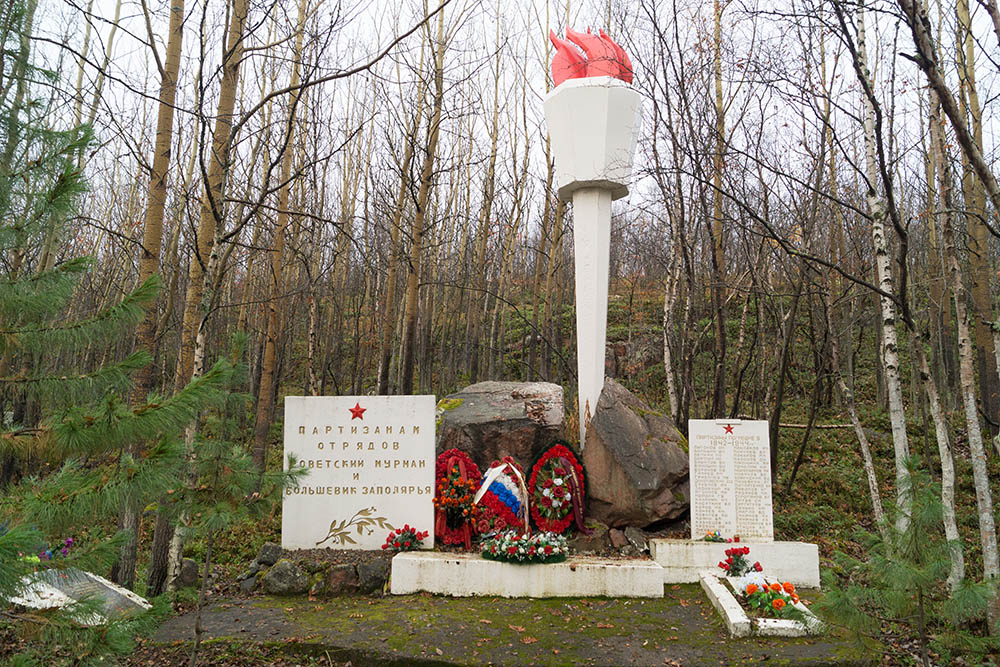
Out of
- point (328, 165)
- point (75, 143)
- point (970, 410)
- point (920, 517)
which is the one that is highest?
point (328, 165)

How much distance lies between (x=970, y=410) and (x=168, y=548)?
756cm

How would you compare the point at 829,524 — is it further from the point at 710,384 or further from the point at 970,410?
the point at 710,384

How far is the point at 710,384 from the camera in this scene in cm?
1638

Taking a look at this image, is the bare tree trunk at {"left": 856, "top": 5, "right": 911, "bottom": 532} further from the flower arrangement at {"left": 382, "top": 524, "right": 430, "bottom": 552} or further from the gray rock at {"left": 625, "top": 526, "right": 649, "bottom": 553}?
the flower arrangement at {"left": 382, "top": 524, "right": 430, "bottom": 552}

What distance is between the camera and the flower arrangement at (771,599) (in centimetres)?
575

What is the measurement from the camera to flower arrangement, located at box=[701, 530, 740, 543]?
7.38 metres

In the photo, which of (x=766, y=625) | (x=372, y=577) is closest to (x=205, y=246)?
(x=372, y=577)

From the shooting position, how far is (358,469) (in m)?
7.70

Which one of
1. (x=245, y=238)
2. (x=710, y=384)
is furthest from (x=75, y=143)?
(x=710, y=384)

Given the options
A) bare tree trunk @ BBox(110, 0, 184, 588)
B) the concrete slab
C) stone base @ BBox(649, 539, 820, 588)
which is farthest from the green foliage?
bare tree trunk @ BBox(110, 0, 184, 588)

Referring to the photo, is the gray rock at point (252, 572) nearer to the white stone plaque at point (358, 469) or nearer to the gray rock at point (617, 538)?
the white stone plaque at point (358, 469)

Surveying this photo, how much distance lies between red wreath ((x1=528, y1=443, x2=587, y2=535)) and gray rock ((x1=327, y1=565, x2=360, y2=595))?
214 cm

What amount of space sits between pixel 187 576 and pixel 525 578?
337 cm

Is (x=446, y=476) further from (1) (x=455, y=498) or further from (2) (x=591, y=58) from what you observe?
(2) (x=591, y=58)
